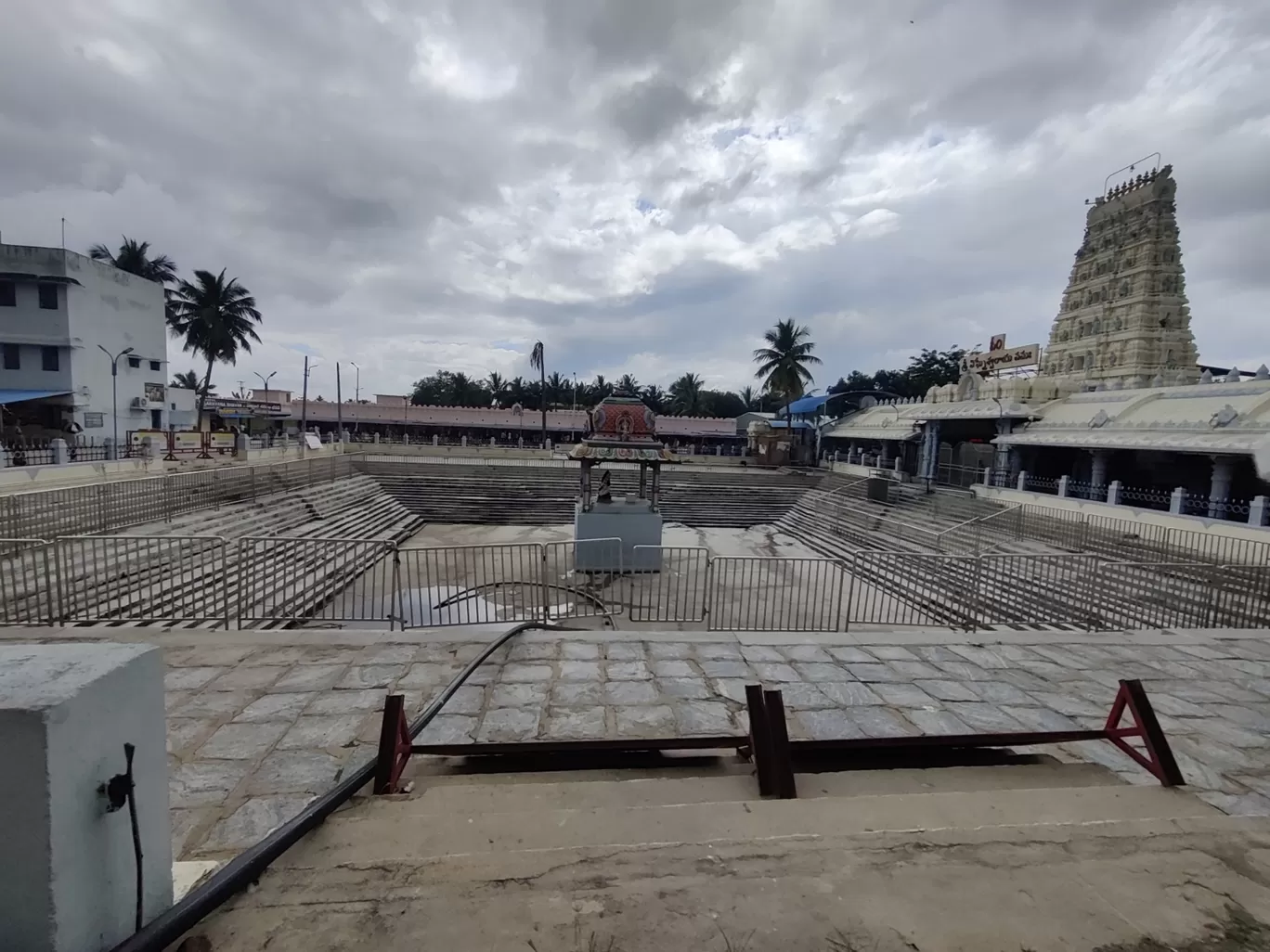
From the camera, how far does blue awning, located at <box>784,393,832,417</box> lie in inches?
1427

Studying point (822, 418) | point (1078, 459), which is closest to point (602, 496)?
point (1078, 459)

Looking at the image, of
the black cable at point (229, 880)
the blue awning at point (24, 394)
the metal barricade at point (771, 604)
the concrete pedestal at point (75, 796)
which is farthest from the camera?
the blue awning at point (24, 394)

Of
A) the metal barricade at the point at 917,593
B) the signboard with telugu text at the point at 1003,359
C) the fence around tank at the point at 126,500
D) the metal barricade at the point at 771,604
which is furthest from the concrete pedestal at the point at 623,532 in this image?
the signboard with telugu text at the point at 1003,359

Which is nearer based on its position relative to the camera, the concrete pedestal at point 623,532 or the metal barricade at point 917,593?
the metal barricade at point 917,593

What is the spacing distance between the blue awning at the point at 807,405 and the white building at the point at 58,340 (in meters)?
36.2

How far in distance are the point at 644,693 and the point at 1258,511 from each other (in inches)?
553

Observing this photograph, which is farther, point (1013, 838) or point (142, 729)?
point (1013, 838)

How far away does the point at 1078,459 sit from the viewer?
19438mm

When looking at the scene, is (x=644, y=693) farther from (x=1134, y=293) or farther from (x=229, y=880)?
(x=1134, y=293)

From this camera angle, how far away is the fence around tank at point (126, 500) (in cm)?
947

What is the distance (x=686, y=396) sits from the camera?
55344 millimetres

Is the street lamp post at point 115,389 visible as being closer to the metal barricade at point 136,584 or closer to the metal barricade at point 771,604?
the metal barricade at point 136,584

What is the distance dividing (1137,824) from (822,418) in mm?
35658

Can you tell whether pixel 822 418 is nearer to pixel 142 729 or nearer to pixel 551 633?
pixel 551 633
